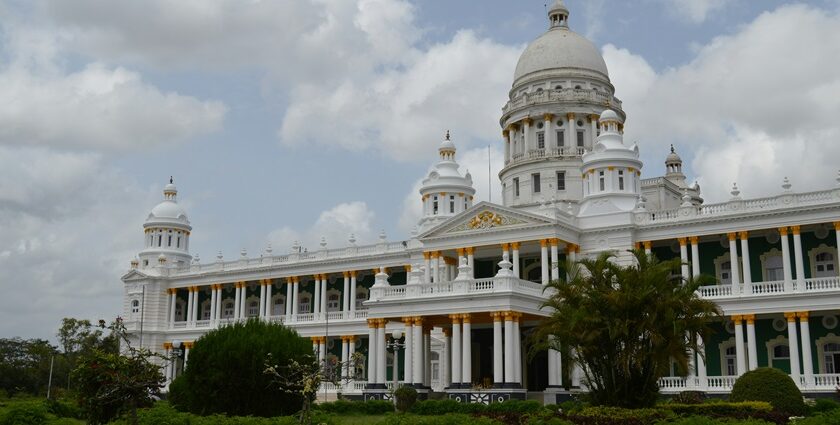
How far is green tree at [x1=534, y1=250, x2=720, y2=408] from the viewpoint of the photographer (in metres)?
29.2

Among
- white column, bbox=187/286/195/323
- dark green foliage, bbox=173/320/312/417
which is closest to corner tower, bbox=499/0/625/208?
white column, bbox=187/286/195/323

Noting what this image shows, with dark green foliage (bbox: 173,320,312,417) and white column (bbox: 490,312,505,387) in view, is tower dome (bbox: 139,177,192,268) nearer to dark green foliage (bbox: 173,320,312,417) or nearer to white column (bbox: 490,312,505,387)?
white column (bbox: 490,312,505,387)

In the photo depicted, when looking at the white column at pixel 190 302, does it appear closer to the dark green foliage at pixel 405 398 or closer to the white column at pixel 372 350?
the white column at pixel 372 350

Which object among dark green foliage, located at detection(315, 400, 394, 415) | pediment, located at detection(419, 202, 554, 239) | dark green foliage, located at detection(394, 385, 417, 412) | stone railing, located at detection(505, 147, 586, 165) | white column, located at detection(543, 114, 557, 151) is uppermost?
white column, located at detection(543, 114, 557, 151)

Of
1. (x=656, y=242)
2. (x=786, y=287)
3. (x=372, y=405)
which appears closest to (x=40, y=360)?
(x=372, y=405)

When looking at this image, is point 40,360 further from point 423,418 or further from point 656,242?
point 423,418

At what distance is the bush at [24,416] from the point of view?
83.4 feet

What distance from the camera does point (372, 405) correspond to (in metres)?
40.2

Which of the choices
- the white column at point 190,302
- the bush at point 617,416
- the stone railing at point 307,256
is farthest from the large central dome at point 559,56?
the bush at point 617,416

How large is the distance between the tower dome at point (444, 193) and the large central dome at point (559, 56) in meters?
9.98

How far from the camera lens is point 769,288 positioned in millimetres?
46312

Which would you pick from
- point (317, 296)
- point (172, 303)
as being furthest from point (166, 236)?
point (317, 296)

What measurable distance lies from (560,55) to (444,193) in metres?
14.0

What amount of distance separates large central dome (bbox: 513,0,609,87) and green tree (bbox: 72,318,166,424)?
153 ft
